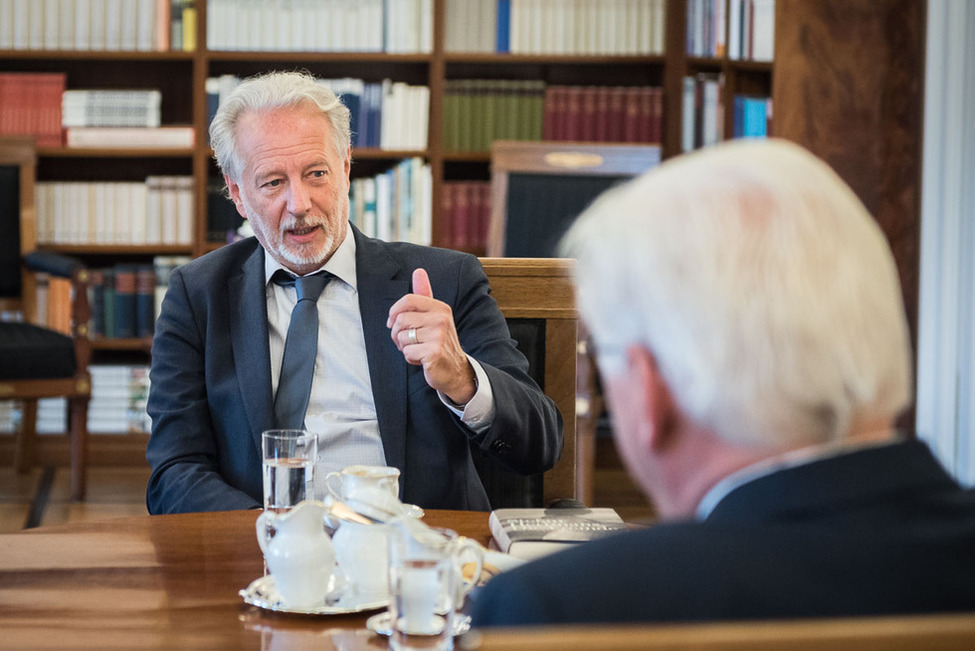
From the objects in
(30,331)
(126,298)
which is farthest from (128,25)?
(30,331)

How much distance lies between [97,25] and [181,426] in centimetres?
324

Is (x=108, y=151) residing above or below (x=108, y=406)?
above

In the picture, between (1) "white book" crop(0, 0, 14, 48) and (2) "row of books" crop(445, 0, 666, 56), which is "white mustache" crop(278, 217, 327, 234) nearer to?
(2) "row of books" crop(445, 0, 666, 56)

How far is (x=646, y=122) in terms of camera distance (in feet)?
15.0

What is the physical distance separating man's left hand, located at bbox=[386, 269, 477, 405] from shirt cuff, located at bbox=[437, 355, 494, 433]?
0.03m

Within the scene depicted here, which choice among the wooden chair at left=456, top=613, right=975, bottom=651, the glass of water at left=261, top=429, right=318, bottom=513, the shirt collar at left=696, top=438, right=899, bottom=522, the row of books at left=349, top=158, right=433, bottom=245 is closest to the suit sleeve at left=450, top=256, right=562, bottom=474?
the glass of water at left=261, top=429, right=318, bottom=513

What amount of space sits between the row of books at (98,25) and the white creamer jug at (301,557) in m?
3.83

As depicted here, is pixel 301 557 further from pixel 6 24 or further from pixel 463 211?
pixel 6 24

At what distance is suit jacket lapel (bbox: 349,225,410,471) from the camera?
5.95ft

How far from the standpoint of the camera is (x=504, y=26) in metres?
4.54

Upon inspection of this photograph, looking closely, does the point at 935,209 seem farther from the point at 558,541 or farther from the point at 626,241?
the point at 626,241

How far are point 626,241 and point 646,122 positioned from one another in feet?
13.3

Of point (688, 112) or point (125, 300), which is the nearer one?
point (688, 112)

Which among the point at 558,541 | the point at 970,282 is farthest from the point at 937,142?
the point at 558,541
